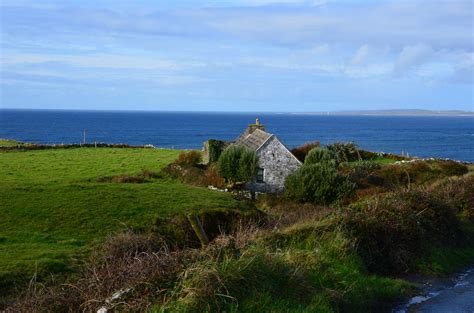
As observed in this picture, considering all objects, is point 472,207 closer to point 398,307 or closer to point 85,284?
point 398,307

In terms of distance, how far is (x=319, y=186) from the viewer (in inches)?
1405

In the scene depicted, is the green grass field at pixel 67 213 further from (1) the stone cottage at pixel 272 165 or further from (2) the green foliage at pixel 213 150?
(2) the green foliage at pixel 213 150

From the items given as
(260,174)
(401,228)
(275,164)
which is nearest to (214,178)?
(260,174)

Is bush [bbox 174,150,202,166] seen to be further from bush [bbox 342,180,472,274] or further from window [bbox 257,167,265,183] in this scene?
bush [bbox 342,180,472,274]

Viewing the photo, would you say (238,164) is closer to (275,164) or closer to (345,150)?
(275,164)

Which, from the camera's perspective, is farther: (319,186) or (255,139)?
(255,139)

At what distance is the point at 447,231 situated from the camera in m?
20.1

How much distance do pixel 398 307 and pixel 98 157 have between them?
144 ft

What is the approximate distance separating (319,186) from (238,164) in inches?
319

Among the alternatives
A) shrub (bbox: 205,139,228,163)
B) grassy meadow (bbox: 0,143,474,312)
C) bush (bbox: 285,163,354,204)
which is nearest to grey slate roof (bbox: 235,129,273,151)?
shrub (bbox: 205,139,228,163)

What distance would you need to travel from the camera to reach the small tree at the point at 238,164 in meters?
41.9

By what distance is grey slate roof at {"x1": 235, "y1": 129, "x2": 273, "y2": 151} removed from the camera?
4491cm

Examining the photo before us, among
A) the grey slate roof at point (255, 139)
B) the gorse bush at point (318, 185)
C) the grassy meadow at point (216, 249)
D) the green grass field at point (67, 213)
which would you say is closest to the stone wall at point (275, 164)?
the grey slate roof at point (255, 139)

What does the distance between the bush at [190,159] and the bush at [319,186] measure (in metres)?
12.9
